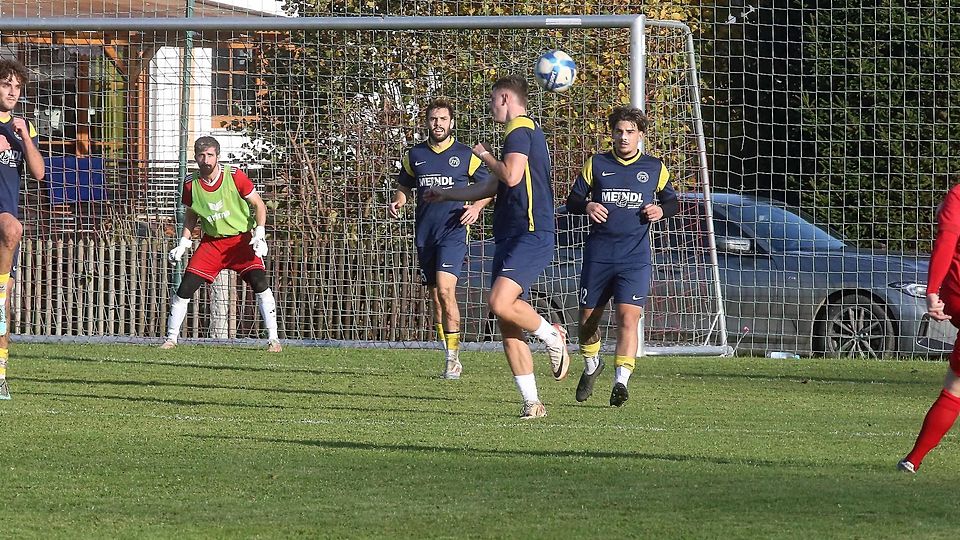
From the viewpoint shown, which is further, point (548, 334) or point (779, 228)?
point (779, 228)

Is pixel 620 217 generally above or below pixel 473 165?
below

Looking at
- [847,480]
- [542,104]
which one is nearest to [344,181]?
[542,104]

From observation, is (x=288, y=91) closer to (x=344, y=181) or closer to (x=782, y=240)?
(x=344, y=181)

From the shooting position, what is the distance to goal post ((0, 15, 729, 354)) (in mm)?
15820

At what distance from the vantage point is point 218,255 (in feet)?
48.4

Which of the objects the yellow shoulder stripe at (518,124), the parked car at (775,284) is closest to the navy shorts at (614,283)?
the yellow shoulder stripe at (518,124)

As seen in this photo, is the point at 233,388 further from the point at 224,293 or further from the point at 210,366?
the point at 224,293

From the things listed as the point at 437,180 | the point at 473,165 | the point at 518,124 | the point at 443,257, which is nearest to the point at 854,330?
the point at 473,165

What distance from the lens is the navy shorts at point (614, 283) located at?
414 inches

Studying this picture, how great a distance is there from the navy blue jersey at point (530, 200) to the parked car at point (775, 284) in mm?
6046

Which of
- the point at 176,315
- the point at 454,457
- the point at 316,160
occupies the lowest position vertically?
the point at 454,457

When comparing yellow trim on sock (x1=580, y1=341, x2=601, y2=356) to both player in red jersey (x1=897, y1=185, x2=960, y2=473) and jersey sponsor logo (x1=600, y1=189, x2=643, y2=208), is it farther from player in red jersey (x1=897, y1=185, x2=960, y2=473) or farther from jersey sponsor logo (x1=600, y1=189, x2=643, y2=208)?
player in red jersey (x1=897, y1=185, x2=960, y2=473)

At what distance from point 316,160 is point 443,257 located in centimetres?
416

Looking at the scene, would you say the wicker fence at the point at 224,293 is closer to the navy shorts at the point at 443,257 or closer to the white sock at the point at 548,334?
the navy shorts at the point at 443,257
